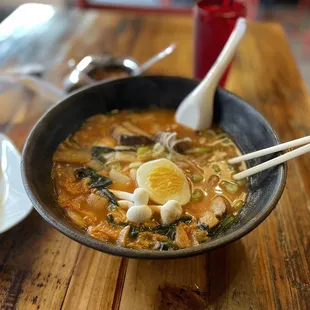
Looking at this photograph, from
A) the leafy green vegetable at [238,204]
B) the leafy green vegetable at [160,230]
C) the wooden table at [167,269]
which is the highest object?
the leafy green vegetable at [160,230]

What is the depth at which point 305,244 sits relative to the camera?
1316mm

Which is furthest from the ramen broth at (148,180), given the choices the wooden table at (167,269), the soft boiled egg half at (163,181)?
the wooden table at (167,269)

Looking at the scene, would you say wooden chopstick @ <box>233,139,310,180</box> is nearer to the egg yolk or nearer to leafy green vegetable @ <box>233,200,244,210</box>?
leafy green vegetable @ <box>233,200,244,210</box>

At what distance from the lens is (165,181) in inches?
52.6

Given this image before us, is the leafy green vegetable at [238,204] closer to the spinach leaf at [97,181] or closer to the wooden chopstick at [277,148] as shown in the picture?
the wooden chopstick at [277,148]

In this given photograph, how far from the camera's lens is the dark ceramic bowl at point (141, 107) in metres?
1.03

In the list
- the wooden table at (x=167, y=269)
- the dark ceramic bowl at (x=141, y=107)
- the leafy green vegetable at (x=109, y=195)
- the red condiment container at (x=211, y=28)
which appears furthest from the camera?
the red condiment container at (x=211, y=28)

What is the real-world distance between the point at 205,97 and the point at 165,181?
1.36ft

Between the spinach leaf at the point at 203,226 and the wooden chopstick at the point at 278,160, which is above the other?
the wooden chopstick at the point at 278,160

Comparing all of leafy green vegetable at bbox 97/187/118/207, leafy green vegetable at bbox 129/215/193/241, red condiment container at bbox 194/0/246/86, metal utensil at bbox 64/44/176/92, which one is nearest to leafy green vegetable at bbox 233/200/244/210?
leafy green vegetable at bbox 129/215/193/241

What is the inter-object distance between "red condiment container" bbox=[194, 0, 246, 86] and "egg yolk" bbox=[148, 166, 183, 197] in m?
0.75

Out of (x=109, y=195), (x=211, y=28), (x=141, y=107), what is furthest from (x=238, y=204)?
(x=211, y=28)

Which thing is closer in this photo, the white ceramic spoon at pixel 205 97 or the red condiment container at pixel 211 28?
the white ceramic spoon at pixel 205 97

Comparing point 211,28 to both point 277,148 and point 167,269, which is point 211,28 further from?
point 167,269
